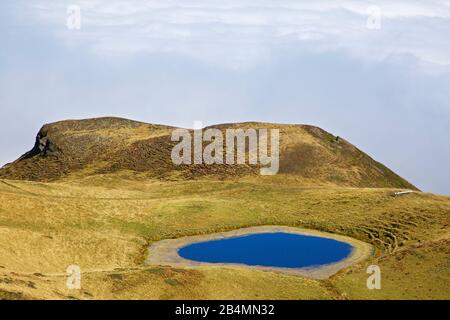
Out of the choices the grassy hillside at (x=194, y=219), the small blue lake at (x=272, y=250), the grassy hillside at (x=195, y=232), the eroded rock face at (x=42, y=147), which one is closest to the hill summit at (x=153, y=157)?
the eroded rock face at (x=42, y=147)

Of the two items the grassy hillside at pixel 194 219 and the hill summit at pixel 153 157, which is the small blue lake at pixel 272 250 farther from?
the hill summit at pixel 153 157

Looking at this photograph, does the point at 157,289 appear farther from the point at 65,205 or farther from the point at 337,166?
the point at 337,166

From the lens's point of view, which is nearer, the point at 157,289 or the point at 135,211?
the point at 157,289

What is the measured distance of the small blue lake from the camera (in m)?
68.6

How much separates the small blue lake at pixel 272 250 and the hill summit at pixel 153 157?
157 feet

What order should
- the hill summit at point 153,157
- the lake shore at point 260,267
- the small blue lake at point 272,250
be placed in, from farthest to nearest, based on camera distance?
the hill summit at point 153,157 → the small blue lake at point 272,250 → the lake shore at point 260,267

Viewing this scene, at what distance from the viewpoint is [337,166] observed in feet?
454

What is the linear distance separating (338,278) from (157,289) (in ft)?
66.2

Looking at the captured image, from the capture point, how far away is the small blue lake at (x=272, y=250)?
2702 inches

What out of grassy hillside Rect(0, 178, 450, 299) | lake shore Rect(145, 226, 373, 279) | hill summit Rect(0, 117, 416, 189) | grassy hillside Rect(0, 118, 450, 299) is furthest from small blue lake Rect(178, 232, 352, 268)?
hill summit Rect(0, 117, 416, 189)

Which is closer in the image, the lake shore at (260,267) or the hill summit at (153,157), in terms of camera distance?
the lake shore at (260,267)

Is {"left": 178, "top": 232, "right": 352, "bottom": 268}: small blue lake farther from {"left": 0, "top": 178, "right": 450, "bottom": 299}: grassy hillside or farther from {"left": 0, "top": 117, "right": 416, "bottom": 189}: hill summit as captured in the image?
{"left": 0, "top": 117, "right": 416, "bottom": 189}: hill summit

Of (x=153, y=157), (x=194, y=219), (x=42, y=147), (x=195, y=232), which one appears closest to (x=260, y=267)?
(x=195, y=232)
